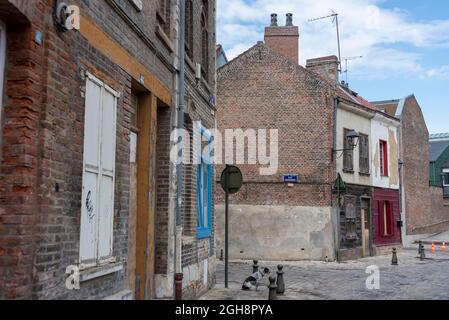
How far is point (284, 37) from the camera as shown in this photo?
79.3 feet

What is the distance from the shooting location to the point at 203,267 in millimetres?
10781

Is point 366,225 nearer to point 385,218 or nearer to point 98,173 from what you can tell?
point 385,218

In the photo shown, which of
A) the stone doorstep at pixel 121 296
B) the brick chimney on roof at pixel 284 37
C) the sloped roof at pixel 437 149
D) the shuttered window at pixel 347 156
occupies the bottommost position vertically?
the stone doorstep at pixel 121 296

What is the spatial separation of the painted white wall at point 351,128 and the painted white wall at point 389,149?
0.72 metres

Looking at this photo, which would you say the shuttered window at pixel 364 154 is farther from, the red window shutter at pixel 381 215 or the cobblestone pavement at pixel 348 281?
the cobblestone pavement at pixel 348 281

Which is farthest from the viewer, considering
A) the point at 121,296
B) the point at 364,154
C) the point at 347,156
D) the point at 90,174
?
the point at 364,154

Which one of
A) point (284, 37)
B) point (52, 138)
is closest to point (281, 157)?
point (284, 37)

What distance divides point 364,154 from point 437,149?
22332mm

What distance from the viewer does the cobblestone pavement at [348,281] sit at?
36.9 ft

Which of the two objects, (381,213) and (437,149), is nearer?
(381,213)

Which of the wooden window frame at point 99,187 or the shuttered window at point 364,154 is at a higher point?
the shuttered window at point 364,154

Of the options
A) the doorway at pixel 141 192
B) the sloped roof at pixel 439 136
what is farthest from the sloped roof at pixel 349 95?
the sloped roof at pixel 439 136

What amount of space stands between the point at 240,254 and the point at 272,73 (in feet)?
26.3
